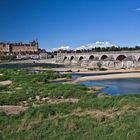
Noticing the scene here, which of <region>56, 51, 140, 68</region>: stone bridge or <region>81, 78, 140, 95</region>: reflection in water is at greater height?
<region>56, 51, 140, 68</region>: stone bridge

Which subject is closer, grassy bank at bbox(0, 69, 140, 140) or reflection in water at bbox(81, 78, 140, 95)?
grassy bank at bbox(0, 69, 140, 140)

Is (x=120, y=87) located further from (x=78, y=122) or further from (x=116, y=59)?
(x=116, y=59)

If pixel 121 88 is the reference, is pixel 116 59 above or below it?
above

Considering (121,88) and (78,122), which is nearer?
(78,122)

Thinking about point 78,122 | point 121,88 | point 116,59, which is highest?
point 116,59

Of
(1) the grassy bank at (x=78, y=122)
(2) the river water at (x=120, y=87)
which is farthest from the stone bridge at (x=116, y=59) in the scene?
(1) the grassy bank at (x=78, y=122)

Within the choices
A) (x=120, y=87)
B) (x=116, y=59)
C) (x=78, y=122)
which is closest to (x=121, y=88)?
(x=120, y=87)

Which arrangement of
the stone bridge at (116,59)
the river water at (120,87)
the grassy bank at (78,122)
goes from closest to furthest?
the grassy bank at (78,122), the river water at (120,87), the stone bridge at (116,59)

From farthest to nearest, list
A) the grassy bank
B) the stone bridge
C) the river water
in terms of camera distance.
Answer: the stone bridge, the river water, the grassy bank

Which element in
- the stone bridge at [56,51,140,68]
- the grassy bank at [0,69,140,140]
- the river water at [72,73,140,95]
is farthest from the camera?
the stone bridge at [56,51,140,68]

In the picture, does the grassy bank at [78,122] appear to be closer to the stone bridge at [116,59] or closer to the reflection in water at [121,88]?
the reflection in water at [121,88]

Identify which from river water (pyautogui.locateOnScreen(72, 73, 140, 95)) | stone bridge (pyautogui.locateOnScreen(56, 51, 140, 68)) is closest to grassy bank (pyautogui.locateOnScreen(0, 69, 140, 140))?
river water (pyautogui.locateOnScreen(72, 73, 140, 95))

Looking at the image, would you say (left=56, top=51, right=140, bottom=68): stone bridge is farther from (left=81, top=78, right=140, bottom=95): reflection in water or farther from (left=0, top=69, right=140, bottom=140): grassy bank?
(left=0, top=69, right=140, bottom=140): grassy bank

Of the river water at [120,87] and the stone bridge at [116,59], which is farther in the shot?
the stone bridge at [116,59]
